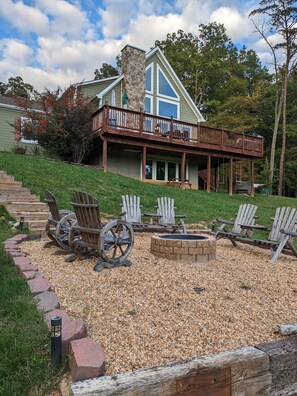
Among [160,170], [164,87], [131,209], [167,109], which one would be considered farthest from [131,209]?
[164,87]

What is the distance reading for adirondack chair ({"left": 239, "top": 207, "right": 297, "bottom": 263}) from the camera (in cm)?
510

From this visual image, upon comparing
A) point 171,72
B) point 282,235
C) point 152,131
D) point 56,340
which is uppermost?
point 171,72

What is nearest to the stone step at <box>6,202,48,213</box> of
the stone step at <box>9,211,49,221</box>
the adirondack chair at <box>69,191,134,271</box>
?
the stone step at <box>9,211,49,221</box>

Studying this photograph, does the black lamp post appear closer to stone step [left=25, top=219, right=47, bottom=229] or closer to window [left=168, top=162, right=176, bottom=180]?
stone step [left=25, top=219, right=47, bottom=229]

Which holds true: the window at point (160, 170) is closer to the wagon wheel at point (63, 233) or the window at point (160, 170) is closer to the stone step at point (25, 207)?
the stone step at point (25, 207)

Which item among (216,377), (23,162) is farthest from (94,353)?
(23,162)

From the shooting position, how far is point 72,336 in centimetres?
195

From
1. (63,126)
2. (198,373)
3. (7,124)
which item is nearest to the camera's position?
(198,373)

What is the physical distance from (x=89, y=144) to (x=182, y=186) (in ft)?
16.1

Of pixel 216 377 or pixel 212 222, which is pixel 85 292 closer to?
pixel 216 377

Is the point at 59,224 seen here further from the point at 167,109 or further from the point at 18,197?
the point at 167,109

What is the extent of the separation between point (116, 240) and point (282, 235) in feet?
10.3

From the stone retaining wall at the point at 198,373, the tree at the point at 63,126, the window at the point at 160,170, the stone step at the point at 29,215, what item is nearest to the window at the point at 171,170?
the window at the point at 160,170

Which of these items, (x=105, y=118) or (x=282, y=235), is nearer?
(x=282, y=235)
